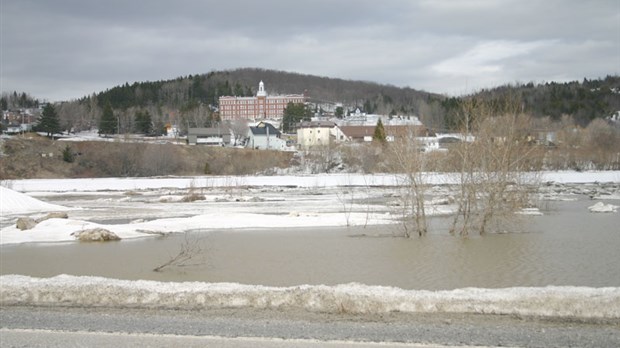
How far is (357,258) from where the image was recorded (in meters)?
18.7

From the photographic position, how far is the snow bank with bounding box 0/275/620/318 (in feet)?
37.0

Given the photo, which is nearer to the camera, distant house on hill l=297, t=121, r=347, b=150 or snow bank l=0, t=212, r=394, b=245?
snow bank l=0, t=212, r=394, b=245

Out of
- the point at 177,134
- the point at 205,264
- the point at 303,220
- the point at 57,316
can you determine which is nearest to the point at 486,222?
the point at 303,220

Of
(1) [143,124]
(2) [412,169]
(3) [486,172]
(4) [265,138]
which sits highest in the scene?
(1) [143,124]

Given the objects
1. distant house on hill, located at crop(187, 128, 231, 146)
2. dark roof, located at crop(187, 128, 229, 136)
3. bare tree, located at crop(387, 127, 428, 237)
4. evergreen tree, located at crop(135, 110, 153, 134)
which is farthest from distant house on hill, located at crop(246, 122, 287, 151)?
bare tree, located at crop(387, 127, 428, 237)

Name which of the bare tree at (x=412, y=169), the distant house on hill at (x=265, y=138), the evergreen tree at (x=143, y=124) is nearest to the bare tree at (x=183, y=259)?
the bare tree at (x=412, y=169)

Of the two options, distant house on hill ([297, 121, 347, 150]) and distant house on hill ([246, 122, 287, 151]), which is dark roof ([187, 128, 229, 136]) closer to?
distant house on hill ([246, 122, 287, 151])

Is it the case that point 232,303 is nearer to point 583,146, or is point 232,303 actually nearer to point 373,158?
point 373,158

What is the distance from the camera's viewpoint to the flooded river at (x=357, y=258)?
50.7 ft

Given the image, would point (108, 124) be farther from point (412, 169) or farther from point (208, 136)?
point (412, 169)

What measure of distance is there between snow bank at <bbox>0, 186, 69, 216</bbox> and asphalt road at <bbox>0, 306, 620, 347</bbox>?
28833mm

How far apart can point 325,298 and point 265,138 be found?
389 ft

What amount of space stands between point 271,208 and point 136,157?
201 ft

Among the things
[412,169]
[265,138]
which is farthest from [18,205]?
[265,138]
